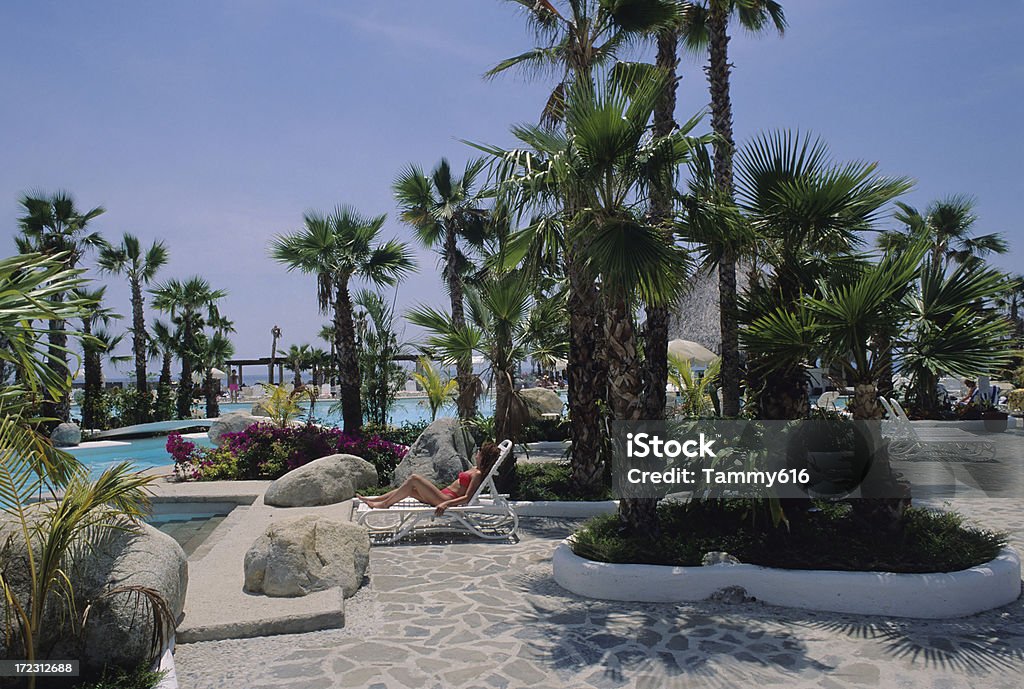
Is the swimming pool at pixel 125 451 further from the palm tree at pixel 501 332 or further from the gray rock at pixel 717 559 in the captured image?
the gray rock at pixel 717 559

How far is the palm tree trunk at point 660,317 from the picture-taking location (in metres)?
7.39

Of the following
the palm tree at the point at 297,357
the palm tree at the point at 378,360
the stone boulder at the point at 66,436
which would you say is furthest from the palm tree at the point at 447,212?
the palm tree at the point at 297,357

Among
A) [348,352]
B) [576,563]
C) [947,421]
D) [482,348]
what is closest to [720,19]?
[482,348]

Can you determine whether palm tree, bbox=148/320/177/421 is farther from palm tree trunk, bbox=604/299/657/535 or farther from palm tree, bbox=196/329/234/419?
palm tree trunk, bbox=604/299/657/535

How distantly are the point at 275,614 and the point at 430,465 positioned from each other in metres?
5.86

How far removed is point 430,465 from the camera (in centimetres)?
1153

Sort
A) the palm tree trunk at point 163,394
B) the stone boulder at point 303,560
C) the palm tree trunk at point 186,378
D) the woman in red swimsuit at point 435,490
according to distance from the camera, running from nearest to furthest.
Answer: the stone boulder at point 303,560, the woman in red swimsuit at point 435,490, the palm tree trunk at point 163,394, the palm tree trunk at point 186,378

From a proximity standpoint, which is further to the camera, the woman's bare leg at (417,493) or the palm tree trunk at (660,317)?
the woman's bare leg at (417,493)

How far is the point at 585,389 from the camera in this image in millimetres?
10586

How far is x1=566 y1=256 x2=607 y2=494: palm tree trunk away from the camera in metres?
10.5

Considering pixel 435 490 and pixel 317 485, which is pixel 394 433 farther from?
pixel 435 490

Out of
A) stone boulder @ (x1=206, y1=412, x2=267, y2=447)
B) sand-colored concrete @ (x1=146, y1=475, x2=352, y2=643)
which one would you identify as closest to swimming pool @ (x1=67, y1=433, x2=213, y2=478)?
stone boulder @ (x1=206, y1=412, x2=267, y2=447)

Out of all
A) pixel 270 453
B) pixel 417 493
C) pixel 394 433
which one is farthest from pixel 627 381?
pixel 394 433

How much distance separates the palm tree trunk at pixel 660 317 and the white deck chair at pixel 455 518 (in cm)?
204
